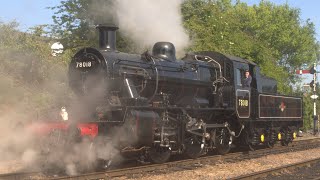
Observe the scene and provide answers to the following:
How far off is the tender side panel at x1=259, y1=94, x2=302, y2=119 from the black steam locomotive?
4 cm

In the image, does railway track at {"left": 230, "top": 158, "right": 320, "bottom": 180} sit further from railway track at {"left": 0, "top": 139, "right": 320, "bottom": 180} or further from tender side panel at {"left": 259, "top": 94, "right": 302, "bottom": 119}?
tender side panel at {"left": 259, "top": 94, "right": 302, "bottom": 119}

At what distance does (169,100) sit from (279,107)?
23.0ft

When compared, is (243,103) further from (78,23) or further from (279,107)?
(78,23)

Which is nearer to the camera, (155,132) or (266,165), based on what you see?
(155,132)

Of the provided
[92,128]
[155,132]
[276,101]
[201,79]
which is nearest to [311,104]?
[276,101]

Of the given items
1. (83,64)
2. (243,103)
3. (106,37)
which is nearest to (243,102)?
(243,103)

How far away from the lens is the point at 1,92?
11.9m

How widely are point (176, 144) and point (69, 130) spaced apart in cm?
376

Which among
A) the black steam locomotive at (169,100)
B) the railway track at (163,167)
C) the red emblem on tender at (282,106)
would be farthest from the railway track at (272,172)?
the red emblem on tender at (282,106)

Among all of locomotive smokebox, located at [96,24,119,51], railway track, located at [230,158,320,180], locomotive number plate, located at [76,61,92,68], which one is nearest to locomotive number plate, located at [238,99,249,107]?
railway track, located at [230,158,320,180]

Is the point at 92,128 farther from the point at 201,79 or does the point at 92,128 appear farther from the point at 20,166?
the point at 201,79

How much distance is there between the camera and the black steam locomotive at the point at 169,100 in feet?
33.5

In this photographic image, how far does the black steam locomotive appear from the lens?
10.2 m

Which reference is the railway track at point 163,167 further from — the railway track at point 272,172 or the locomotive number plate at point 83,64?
the locomotive number plate at point 83,64
